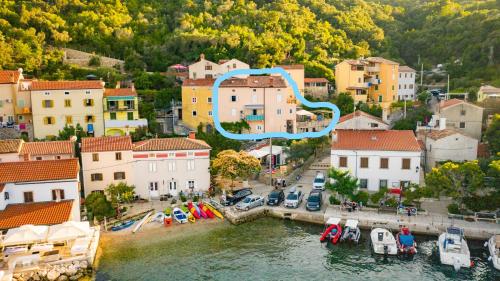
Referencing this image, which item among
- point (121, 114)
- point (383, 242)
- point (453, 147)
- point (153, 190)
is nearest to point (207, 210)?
point (153, 190)

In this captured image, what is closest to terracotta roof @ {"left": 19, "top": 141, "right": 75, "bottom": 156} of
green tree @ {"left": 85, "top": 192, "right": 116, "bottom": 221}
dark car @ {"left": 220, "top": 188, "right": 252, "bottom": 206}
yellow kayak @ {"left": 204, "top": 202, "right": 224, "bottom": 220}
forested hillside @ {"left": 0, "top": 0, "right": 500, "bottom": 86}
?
green tree @ {"left": 85, "top": 192, "right": 116, "bottom": 221}

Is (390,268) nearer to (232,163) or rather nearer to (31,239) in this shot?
(232,163)

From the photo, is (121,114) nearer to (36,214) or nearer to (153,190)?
(153,190)

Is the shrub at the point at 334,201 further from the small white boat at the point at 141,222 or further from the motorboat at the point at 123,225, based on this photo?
the motorboat at the point at 123,225

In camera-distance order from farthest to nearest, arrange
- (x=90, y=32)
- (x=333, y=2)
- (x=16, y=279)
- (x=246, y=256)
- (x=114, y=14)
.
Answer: (x=333, y=2), (x=114, y=14), (x=90, y=32), (x=246, y=256), (x=16, y=279)

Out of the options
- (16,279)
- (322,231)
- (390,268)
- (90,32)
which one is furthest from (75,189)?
(90,32)

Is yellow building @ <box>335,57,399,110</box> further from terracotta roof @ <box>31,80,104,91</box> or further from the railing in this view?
terracotta roof @ <box>31,80,104,91</box>
